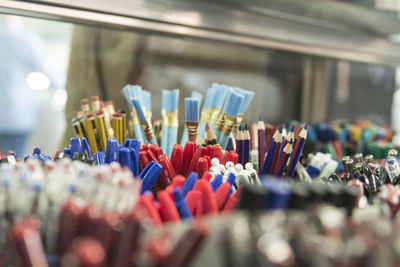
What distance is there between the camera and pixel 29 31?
36.0 inches

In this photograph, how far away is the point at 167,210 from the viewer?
0.39 metres

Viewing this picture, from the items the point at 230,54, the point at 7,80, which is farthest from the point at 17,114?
the point at 230,54

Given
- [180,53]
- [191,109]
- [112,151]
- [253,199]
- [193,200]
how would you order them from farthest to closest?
1. [180,53]
2. [191,109]
3. [112,151]
4. [193,200]
5. [253,199]

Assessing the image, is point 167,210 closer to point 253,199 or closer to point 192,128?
point 253,199

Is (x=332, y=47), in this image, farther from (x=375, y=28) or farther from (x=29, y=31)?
(x=29, y=31)

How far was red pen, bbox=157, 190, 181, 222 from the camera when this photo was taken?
0.39m

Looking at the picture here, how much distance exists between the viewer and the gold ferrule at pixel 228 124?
68cm

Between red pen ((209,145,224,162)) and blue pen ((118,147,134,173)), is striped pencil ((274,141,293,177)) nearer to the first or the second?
red pen ((209,145,224,162))

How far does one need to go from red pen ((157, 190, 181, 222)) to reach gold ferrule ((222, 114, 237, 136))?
1.01 feet

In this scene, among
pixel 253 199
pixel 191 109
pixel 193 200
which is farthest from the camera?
pixel 191 109

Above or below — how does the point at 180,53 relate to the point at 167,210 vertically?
above

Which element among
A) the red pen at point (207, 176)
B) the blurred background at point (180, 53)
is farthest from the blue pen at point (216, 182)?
the blurred background at point (180, 53)

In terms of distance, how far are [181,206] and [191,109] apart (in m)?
0.28

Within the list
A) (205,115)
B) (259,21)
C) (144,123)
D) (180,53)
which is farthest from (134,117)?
(259,21)
